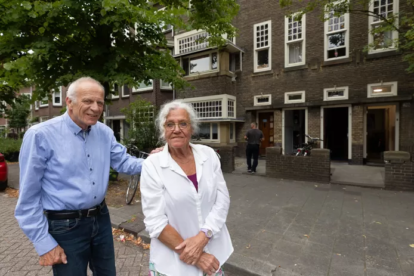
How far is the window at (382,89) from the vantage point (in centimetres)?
928

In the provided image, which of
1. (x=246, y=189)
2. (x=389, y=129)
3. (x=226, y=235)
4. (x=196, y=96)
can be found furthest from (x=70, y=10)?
(x=389, y=129)

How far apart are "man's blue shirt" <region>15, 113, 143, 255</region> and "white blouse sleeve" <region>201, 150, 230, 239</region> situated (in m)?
0.92

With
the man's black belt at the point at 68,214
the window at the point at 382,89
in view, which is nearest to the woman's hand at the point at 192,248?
the man's black belt at the point at 68,214

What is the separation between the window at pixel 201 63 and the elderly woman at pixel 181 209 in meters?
11.9

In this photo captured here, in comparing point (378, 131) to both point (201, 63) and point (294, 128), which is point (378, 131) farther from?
point (201, 63)

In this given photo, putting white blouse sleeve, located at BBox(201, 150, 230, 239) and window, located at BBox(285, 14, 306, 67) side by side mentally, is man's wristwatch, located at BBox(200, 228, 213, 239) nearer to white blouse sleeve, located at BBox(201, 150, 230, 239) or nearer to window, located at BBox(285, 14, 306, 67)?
white blouse sleeve, located at BBox(201, 150, 230, 239)

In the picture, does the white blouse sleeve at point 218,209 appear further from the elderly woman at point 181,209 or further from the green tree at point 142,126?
the green tree at point 142,126

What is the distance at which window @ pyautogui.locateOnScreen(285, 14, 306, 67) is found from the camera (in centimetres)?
1112

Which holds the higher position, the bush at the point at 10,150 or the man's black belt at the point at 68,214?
the man's black belt at the point at 68,214

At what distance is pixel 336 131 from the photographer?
10.9 m

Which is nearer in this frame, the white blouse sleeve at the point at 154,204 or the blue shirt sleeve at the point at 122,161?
the white blouse sleeve at the point at 154,204

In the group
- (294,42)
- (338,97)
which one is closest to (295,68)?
(294,42)

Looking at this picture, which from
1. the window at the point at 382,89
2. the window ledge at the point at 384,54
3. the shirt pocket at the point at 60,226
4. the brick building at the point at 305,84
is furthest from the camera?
the brick building at the point at 305,84

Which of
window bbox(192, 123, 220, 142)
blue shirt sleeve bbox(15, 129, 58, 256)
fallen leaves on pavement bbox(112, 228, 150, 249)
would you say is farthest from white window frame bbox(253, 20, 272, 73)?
blue shirt sleeve bbox(15, 129, 58, 256)
